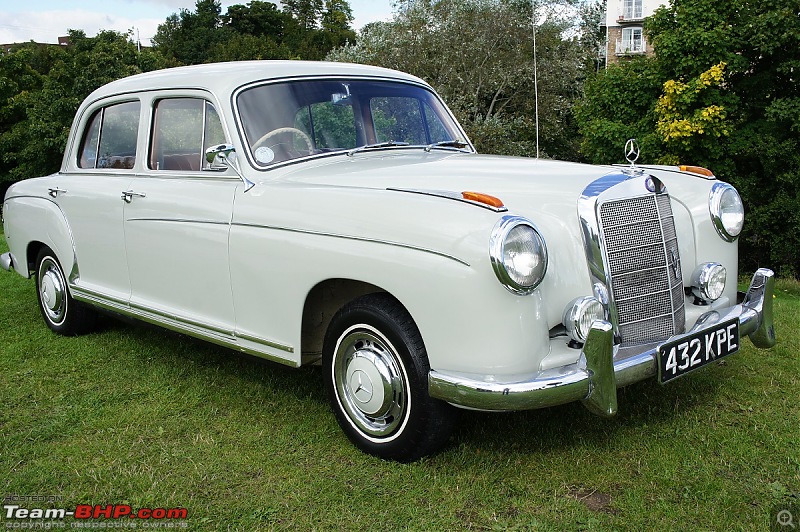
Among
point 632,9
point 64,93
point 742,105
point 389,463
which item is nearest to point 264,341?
point 389,463

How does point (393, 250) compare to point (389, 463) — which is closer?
point (393, 250)

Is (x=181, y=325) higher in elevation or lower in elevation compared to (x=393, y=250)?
lower

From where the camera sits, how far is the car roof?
13.2ft

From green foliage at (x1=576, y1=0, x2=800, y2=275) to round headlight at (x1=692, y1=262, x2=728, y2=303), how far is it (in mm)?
9092

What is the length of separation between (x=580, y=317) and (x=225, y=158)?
2.03m

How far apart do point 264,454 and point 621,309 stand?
1789mm

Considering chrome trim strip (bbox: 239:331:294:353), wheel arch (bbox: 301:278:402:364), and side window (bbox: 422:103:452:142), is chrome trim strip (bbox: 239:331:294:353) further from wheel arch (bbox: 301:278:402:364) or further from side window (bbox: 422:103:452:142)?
side window (bbox: 422:103:452:142)

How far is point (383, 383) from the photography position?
3.17 meters

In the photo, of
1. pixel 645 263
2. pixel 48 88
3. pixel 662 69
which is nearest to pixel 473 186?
pixel 645 263

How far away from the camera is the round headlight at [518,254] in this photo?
2691 mm

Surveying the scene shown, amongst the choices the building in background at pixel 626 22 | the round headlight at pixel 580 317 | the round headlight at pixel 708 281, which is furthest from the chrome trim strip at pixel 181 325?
the building in background at pixel 626 22

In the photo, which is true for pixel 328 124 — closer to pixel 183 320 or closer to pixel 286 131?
pixel 286 131

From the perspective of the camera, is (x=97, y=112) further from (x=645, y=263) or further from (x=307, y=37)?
(x=307, y=37)

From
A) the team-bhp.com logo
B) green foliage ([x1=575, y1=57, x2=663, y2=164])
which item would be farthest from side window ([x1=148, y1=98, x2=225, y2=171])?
green foliage ([x1=575, y1=57, x2=663, y2=164])
